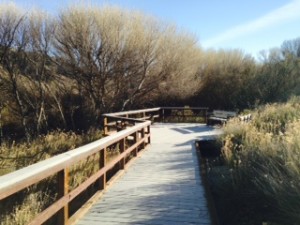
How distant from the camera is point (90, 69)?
20781mm

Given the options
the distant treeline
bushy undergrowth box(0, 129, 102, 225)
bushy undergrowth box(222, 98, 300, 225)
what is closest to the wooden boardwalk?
bushy undergrowth box(222, 98, 300, 225)

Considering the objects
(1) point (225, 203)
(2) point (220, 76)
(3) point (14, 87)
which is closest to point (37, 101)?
(3) point (14, 87)

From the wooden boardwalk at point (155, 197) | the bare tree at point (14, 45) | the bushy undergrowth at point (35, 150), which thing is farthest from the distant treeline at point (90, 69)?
the wooden boardwalk at point (155, 197)

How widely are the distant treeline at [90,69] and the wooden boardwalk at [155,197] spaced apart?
11.4 meters

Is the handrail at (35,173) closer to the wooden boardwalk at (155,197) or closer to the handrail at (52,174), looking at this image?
the handrail at (52,174)

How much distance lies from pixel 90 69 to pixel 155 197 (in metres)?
Result: 15.1

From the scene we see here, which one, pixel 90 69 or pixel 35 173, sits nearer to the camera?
pixel 35 173

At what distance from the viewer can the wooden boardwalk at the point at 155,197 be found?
5.30 meters

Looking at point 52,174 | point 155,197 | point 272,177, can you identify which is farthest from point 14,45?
point 272,177

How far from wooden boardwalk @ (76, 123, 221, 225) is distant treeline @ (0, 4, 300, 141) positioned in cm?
1136

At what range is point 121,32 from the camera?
→ 2062 cm

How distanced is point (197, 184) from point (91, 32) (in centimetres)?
1422

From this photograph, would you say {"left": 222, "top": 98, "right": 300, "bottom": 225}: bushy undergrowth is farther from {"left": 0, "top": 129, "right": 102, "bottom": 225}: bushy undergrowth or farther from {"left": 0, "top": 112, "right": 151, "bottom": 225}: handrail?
{"left": 0, "top": 129, "right": 102, "bottom": 225}: bushy undergrowth

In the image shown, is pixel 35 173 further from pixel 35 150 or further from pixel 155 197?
pixel 35 150
